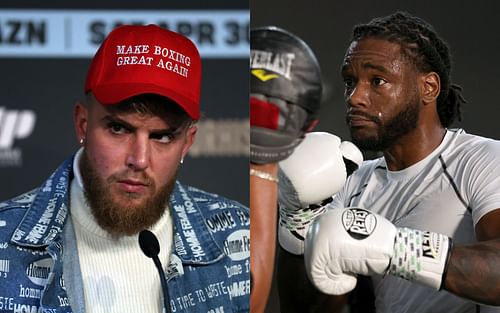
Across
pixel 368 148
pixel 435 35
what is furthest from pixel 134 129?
pixel 435 35

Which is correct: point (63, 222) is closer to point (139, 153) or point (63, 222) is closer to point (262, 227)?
point (139, 153)

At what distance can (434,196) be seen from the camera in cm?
97

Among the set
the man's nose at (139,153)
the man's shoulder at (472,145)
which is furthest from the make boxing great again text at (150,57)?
the man's shoulder at (472,145)

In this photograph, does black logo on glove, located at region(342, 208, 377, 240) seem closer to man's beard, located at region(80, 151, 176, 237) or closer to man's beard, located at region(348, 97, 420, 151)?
man's beard, located at region(348, 97, 420, 151)

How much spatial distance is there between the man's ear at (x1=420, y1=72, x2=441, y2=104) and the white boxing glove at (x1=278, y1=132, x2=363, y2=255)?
124 mm

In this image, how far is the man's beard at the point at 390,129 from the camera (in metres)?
0.98

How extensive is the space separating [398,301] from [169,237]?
0.45 m

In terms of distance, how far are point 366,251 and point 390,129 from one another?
191mm

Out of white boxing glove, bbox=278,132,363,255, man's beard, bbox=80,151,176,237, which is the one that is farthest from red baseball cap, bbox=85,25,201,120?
white boxing glove, bbox=278,132,363,255

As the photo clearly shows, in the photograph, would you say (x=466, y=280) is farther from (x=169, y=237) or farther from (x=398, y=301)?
(x=169, y=237)

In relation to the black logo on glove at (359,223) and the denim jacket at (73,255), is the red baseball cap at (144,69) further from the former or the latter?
the black logo on glove at (359,223)

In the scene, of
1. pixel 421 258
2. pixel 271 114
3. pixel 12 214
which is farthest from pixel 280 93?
pixel 12 214

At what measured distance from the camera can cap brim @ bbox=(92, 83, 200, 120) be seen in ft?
3.69

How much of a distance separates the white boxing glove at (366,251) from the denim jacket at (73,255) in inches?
11.3
